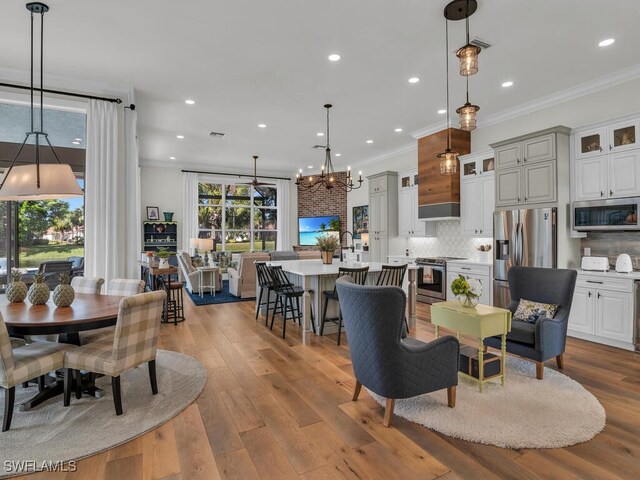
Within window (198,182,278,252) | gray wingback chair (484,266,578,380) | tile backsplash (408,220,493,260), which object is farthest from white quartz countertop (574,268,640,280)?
window (198,182,278,252)

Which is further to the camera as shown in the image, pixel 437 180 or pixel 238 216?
pixel 238 216

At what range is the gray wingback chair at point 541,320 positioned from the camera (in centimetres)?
320

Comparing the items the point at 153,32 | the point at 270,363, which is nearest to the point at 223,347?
the point at 270,363

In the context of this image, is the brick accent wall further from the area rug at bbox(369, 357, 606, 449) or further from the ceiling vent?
the area rug at bbox(369, 357, 606, 449)

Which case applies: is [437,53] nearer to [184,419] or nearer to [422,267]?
[422,267]

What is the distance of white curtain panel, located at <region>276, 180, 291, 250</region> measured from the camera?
37.1 ft

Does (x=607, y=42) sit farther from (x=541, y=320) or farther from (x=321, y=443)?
(x=321, y=443)

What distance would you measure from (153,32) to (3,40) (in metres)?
1.58

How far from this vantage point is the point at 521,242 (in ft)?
16.4

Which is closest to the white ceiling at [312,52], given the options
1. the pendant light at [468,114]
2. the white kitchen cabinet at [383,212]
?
the pendant light at [468,114]

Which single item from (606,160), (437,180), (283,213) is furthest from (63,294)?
(283,213)

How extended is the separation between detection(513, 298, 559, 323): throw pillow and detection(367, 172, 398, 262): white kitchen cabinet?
14.0ft

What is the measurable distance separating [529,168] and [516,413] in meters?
3.60

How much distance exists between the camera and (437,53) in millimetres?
3939
